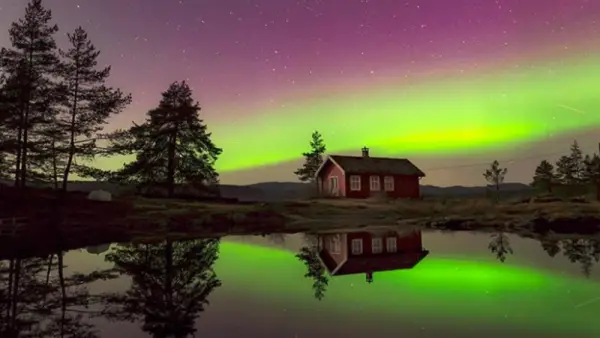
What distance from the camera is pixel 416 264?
44.3ft

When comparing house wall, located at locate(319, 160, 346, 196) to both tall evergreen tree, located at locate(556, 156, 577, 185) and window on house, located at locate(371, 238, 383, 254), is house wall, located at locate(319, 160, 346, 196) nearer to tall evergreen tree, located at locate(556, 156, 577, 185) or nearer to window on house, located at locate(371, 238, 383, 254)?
window on house, located at locate(371, 238, 383, 254)

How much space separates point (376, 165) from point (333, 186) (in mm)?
6376

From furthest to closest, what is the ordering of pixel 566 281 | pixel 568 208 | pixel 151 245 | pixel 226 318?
pixel 568 208 < pixel 151 245 < pixel 566 281 < pixel 226 318

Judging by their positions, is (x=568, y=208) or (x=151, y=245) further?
(x=568, y=208)

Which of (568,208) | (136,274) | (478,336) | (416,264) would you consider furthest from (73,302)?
(568,208)

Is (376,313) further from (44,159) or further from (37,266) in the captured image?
(44,159)

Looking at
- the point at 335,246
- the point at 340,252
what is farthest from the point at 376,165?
the point at 340,252

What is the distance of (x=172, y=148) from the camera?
52688 millimetres

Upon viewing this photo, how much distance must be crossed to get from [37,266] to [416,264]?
11215mm

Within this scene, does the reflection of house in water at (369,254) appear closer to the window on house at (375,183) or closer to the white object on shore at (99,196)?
the white object on shore at (99,196)

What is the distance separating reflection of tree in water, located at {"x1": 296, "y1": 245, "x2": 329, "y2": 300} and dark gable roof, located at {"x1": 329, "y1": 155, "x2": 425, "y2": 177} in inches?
1454

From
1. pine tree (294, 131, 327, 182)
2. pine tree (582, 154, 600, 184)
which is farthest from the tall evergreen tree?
pine tree (294, 131, 327, 182)

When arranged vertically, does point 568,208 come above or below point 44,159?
below

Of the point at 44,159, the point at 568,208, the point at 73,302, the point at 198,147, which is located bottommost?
the point at 73,302
